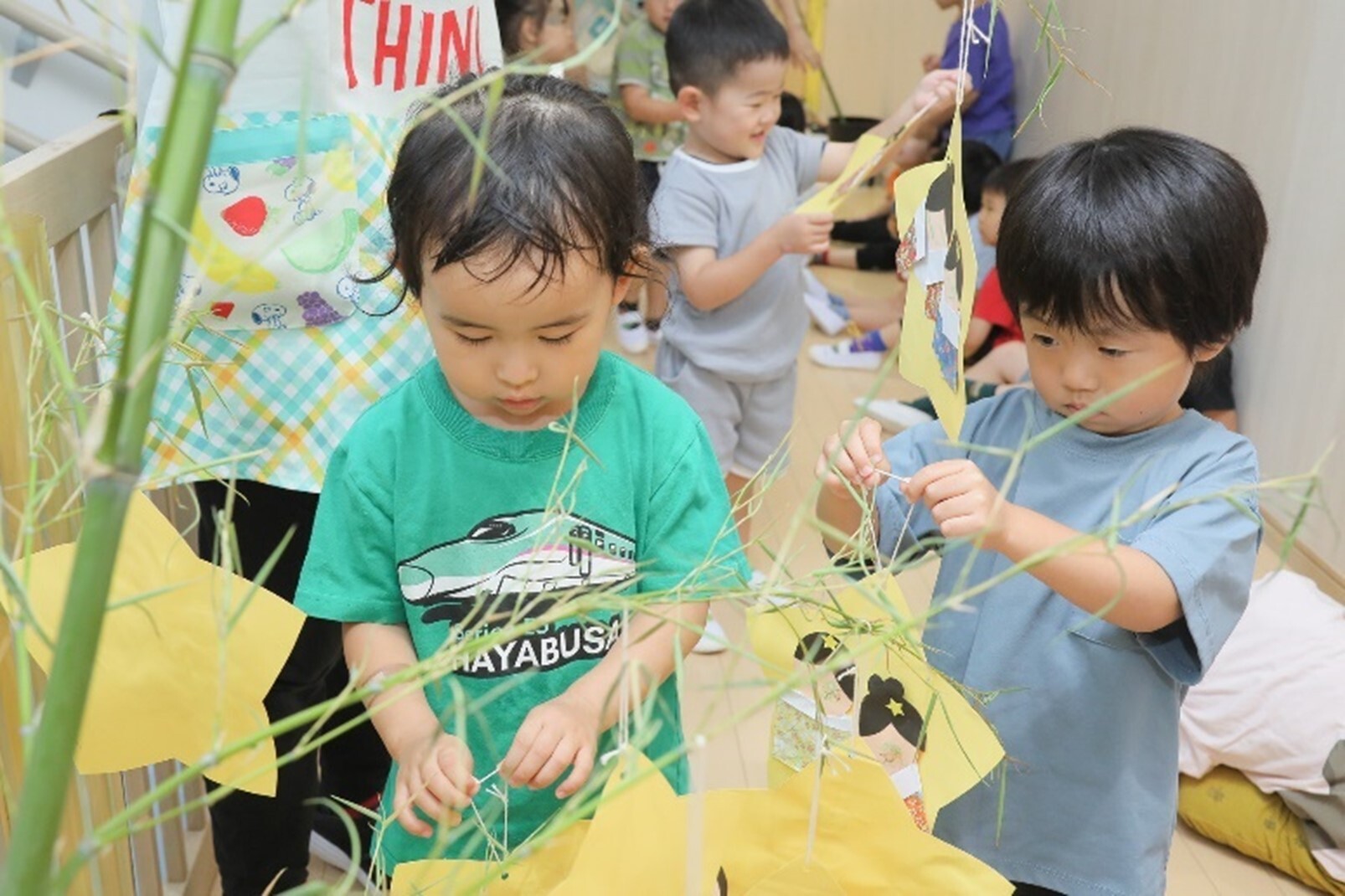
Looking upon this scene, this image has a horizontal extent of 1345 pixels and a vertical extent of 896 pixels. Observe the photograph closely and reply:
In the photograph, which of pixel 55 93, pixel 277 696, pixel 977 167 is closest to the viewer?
pixel 277 696

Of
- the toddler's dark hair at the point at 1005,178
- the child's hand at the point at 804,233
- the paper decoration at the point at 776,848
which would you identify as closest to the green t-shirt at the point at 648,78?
the toddler's dark hair at the point at 1005,178

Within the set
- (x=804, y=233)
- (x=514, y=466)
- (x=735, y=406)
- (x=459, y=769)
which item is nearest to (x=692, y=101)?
(x=804, y=233)

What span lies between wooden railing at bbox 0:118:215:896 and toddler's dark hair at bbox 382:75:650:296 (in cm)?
20

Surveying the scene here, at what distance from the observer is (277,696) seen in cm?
129

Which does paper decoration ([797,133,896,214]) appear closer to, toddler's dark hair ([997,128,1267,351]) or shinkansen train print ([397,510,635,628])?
toddler's dark hair ([997,128,1267,351])

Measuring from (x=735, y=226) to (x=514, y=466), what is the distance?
1241mm

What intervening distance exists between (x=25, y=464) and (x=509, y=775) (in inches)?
15.7

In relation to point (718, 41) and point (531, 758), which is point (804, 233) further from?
point (531, 758)

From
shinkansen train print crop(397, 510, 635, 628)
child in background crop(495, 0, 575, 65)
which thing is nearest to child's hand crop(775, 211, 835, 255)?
child in background crop(495, 0, 575, 65)

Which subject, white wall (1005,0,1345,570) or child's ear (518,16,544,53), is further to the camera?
white wall (1005,0,1345,570)

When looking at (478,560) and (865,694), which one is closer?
(865,694)

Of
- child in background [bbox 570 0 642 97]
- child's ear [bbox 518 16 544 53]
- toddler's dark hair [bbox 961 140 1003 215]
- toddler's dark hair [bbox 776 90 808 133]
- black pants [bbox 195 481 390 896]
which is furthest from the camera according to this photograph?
toddler's dark hair [bbox 961 140 1003 215]

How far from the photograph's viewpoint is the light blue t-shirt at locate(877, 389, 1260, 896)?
0.98 meters

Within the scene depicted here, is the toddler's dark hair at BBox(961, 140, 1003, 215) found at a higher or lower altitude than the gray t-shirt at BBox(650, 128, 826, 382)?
lower
